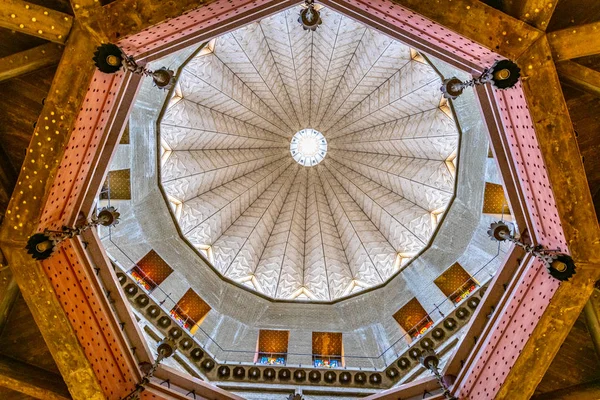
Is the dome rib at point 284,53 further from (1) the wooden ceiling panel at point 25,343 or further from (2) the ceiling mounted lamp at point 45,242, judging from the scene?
(1) the wooden ceiling panel at point 25,343

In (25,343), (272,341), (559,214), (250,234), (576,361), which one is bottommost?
(576,361)

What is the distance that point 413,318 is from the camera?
1606cm

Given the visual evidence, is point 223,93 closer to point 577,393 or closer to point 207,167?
point 207,167

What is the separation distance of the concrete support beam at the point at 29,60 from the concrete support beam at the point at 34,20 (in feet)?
1.66

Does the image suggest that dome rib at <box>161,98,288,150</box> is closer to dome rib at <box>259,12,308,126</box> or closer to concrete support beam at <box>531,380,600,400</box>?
dome rib at <box>259,12,308,126</box>

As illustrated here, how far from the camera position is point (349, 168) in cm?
2345

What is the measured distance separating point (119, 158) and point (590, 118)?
14.0 metres

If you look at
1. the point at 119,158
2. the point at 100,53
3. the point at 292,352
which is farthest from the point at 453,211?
the point at 100,53

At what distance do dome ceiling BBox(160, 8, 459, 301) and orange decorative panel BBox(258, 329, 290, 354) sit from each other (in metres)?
2.37

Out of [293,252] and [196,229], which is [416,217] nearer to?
[293,252]

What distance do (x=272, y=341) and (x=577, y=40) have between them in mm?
13122

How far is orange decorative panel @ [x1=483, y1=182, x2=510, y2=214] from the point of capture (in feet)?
51.5

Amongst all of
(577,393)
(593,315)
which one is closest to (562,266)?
(593,315)

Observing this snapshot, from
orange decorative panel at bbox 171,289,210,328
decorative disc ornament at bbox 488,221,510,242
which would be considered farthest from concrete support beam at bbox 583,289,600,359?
orange decorative panel at bbox 171,289,210,328
